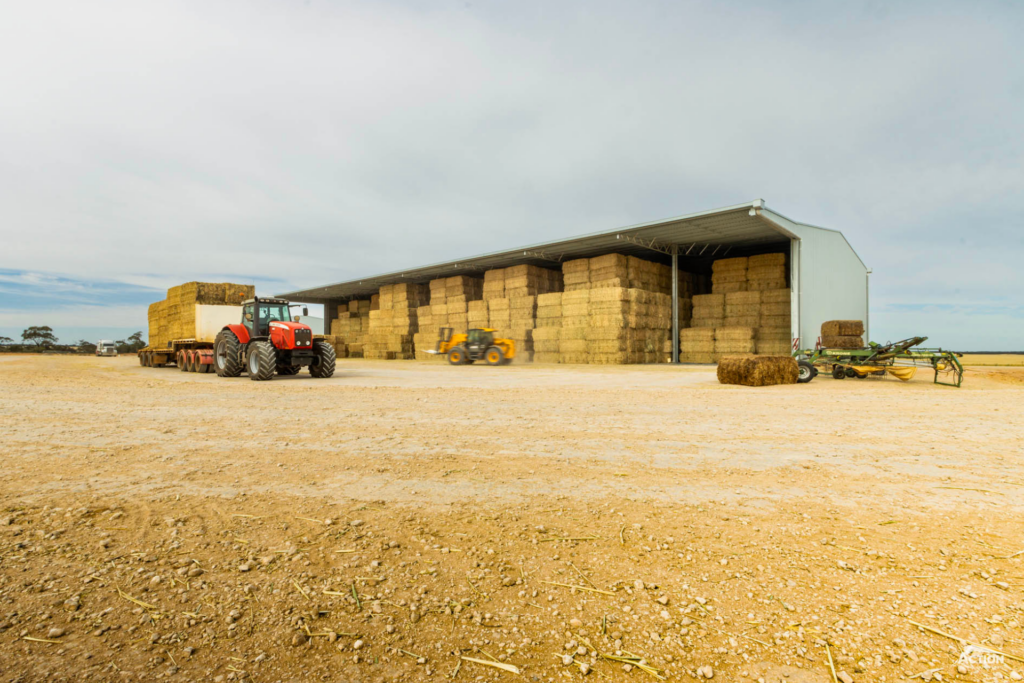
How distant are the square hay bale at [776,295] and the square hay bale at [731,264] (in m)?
1.78

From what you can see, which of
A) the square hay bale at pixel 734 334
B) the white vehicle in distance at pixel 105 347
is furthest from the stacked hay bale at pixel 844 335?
the white vehicle in distance at pixel 105 347

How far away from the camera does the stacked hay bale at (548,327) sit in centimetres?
2602

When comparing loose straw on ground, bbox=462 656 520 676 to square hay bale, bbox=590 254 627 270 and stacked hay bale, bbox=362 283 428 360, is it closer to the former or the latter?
square hay bale, bbox=590 254 627 270

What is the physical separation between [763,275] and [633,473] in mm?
22732

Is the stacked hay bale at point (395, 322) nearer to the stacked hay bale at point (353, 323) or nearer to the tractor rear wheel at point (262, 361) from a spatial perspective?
the stacked hay bale at point (353, 323)

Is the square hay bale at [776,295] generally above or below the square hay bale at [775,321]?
above

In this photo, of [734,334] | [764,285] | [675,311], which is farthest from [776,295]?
[675,311]

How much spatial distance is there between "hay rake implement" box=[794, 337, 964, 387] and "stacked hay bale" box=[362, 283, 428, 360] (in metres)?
24.5

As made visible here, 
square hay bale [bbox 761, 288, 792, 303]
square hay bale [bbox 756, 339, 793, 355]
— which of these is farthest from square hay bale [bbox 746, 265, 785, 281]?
square hay bale [bbox 756, 339, 793, 355]

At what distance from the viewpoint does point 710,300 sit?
25.4 meters

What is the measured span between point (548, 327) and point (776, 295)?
35.7 ft

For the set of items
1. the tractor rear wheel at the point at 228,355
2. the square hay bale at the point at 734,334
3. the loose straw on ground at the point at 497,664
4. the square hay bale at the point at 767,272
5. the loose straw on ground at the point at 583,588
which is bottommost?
the loose straw on ground at the point at 497,664

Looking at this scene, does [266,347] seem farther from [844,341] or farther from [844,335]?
[844,335]

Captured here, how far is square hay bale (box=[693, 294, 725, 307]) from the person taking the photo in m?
24.9
